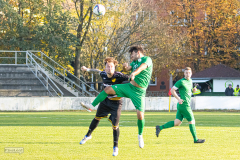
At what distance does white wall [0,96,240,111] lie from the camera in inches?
968

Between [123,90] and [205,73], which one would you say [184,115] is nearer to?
[123,90]

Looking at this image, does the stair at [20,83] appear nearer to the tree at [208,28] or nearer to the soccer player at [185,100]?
the tree at [208,28]

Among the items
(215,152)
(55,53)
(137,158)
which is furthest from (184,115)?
(55,53)

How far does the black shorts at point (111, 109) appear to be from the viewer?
8004 millimetres

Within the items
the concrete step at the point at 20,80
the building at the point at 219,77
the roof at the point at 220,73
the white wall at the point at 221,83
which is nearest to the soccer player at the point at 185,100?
the concrete step at the point at 20,80

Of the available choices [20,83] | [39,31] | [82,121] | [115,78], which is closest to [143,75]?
[115,78]

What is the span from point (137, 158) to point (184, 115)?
2.83m

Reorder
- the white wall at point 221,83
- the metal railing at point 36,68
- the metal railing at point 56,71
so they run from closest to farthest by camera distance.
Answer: the metal railing at point 36,68
the metal railing at point 56,71
the white wall at point 221,83

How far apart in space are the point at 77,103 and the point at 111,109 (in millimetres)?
17370

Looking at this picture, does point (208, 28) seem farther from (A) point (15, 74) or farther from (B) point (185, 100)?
(B) point (185, 100)

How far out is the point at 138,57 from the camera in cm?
834

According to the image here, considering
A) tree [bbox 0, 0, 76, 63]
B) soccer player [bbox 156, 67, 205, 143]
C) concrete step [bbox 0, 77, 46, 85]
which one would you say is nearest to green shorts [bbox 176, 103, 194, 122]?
soccer player [bbox 156, 67, 205, 143]

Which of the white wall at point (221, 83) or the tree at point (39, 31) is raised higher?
the tree at point (39, 31)

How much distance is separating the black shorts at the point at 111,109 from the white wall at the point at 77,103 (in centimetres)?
1670
